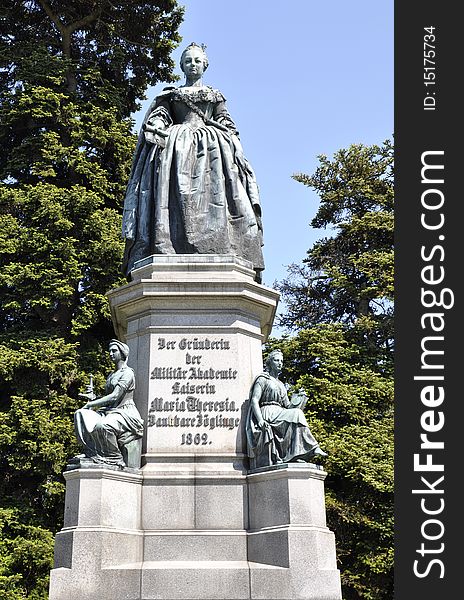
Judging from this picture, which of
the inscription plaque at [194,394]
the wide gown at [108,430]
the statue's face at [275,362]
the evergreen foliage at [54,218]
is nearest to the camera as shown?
the wide gown at [108,430]

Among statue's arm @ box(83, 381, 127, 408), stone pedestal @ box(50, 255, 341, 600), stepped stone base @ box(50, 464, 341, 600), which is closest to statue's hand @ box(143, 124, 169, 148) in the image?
stone pedestal @ box(50, 255, 341, 600)

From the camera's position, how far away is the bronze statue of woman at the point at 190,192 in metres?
11.7

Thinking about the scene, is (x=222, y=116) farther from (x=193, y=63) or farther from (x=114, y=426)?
(x=114, y=426)

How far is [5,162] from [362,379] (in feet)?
43.0

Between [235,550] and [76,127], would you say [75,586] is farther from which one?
[76,127]

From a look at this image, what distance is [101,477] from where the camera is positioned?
9758 mm

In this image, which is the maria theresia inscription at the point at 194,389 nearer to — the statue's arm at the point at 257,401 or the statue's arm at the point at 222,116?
the statue's arm at the point at 257,401

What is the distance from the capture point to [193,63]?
42.2ft

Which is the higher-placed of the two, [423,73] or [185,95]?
[185,95]

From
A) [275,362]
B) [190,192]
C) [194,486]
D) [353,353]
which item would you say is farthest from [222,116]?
[353,353]

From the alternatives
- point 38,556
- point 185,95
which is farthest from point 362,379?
point 185,95

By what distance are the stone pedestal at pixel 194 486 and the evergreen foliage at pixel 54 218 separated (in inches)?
445

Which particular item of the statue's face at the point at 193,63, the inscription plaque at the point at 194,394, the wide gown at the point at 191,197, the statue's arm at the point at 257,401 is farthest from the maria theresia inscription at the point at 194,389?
the statue's face at the point at 193,63

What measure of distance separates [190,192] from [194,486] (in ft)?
13.3
